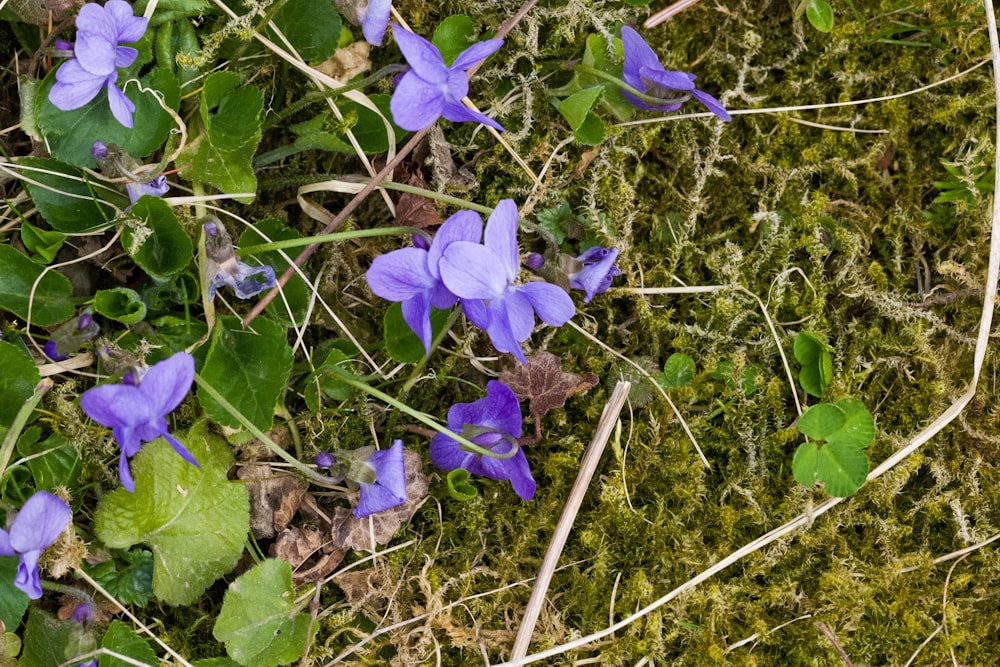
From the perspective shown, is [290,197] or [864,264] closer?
[290,197]

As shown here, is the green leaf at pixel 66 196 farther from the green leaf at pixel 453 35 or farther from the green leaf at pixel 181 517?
the green leaf at pixel 453 35

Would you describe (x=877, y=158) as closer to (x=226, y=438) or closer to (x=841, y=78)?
(x=841, y=78)

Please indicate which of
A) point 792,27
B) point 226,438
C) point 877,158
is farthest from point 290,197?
point 877,158

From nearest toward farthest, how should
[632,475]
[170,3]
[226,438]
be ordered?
[170,3], [226,438], [632,475]

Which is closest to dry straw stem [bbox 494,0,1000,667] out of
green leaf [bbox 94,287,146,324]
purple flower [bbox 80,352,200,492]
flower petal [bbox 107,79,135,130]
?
purple flower [bbox 80,352,200,492]

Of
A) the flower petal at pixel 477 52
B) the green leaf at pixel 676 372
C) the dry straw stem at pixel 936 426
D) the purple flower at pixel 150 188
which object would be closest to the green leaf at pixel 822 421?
the dry straw stem at pixel 936 426

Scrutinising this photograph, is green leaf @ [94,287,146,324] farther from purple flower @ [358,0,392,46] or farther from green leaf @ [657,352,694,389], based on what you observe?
green leaf @ [657,352,694,389]
